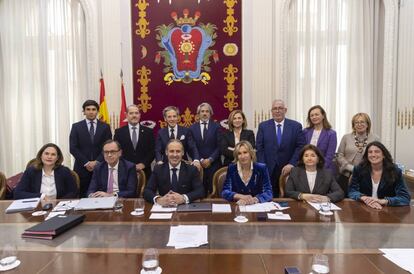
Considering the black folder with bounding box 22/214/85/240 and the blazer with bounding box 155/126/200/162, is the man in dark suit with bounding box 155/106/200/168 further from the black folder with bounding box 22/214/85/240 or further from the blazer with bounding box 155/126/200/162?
the black folder with bounding box 22/214/85/240

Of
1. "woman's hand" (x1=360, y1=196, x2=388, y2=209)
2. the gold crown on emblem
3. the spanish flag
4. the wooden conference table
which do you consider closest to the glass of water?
the wooden conference table

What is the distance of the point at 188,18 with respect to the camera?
501cm

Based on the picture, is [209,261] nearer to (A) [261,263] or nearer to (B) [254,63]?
(A) [261,263]

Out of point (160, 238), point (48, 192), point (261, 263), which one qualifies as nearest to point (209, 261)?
point (261, 263)

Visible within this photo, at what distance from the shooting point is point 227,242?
1.89m

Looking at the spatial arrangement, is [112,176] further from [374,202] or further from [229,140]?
[374,202]

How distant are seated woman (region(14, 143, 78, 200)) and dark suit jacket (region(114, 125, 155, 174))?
2.74 ft

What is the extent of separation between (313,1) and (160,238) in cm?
443

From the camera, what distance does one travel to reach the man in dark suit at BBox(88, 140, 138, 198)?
318 centimetres

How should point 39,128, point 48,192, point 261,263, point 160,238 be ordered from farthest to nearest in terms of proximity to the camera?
point 39,128, point 48,192, point 160,238, point 261,263

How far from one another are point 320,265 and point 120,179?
6.99 ft

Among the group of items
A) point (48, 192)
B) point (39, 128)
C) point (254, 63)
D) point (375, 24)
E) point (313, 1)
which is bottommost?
point (48, 192)

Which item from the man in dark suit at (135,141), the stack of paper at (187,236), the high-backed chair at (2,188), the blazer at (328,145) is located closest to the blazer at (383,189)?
the blazer at (328,145)

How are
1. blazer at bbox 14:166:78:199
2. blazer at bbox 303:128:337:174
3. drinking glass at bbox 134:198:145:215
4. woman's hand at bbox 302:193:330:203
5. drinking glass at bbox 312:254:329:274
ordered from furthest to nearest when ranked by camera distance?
1. blazer at bbox 303:128:337:174
2. blazer at bbox 14:166:78:199
3. woman's hand at bbox 302:193:330:203
4. drinking glass at bbox 134:198:145:215
5. drinking glass at bbox 312:254:329:274
